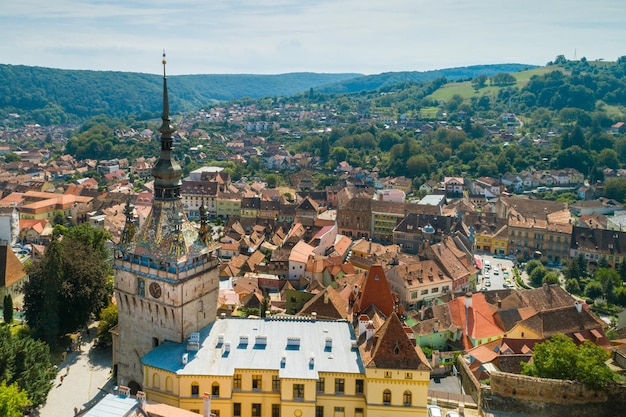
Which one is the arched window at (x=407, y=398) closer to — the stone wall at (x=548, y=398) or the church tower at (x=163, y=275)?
the stone wall at (x=548, y=398)

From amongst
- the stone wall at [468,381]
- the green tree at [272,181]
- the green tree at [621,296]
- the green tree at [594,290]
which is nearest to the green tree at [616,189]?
the green tree at [594,290]

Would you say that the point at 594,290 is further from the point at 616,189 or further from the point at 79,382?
the point at 616,189

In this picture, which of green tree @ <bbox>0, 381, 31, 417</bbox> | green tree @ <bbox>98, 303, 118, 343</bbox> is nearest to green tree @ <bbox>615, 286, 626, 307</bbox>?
green tree @ <bbox>98, 303, 118, 343</bbox>

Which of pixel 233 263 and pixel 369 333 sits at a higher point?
pixel 369 333

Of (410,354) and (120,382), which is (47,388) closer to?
(120,382)

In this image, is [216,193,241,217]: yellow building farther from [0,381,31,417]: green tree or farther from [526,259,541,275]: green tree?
[0,381,31,417]: green tree

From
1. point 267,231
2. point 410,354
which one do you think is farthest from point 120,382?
point 267,231
